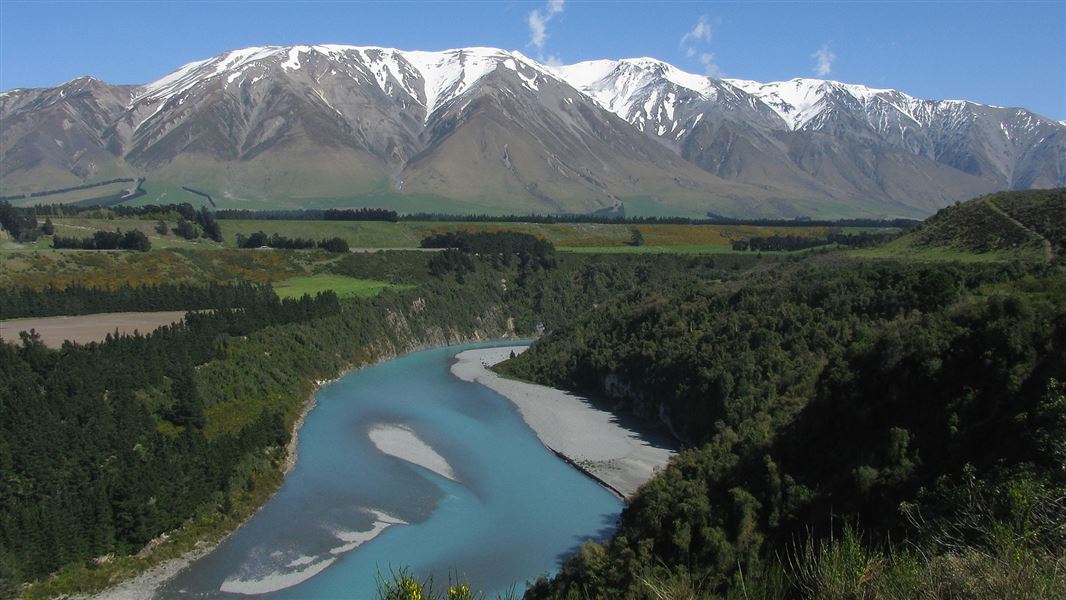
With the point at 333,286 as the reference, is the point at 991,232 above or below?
above

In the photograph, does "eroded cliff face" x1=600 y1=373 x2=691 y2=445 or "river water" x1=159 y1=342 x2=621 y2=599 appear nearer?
"river water" x1=159 y1=342 x2=621 y2=599

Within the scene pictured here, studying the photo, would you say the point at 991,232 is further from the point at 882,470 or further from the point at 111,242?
the point at 111,242

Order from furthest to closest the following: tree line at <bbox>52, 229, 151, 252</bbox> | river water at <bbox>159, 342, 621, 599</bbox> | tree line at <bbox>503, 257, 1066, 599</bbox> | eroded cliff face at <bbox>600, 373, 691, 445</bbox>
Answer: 1. tree line at <bbox>52, 229, 151, 252</bbox>
2. eroded cliff face at <bbox>600, 373, 691, 445</bbox>
3. river water at <bbox>159, 342, 621, 599</bbox>
4. tree line at <bbox>503, 257, 1066, 599</bbox>

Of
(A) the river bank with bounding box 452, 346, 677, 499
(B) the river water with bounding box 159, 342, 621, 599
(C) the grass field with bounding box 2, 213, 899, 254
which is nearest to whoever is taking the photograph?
(B) the river water with bounding box 159, 342, 621, 599

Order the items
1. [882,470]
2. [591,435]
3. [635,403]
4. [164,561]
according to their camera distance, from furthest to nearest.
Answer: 1. [635,403]
2. [591,435]
3. [164,561]
4. [882,470]

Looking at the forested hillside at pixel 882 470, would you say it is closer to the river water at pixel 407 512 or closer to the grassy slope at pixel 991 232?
the river water at pixel 407 512

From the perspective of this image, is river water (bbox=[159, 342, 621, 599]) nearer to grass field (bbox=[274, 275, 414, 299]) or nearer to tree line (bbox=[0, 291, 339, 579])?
tree line (bbox=[0, 291, 339, 579])

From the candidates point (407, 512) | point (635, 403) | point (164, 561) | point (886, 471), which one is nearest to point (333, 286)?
point (635, 403)

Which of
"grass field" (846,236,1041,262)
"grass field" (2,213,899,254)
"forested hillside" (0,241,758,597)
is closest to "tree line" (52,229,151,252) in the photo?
"grass field" (2,213,899,254)
